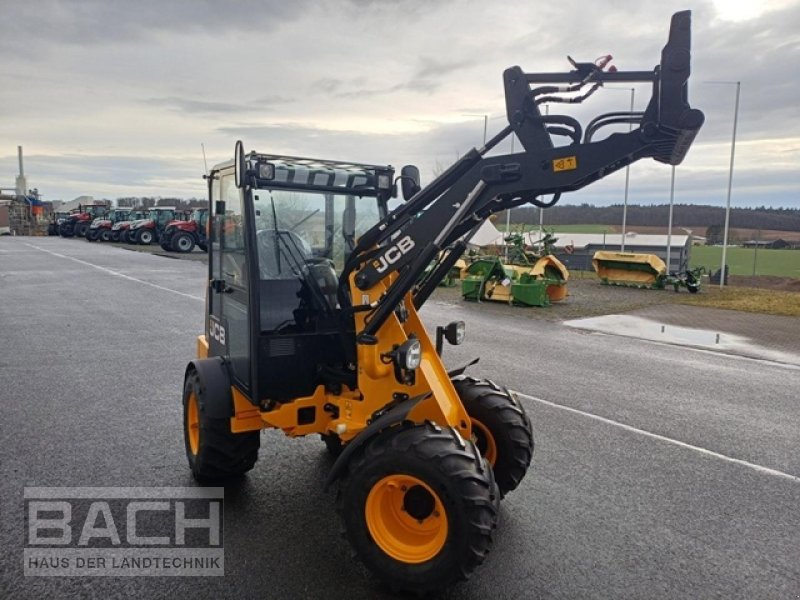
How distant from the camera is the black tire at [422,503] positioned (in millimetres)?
3250

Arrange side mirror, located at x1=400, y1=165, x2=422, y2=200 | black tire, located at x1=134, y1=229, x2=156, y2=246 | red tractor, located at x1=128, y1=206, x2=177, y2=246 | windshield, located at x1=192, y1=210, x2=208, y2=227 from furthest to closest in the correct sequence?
black tire, located at x1=134, y1=229, x2=156, y2=246
red tractor, located at x1=128, y1=206, x2=177, y2=246
windshield, located at x1=192, y1=210, x2=208, y2=227
side mirror, located at x1=400, y1=165, x2=422, y2=200

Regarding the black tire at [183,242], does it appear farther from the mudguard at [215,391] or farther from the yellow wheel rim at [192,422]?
the mudguard at [215,391]

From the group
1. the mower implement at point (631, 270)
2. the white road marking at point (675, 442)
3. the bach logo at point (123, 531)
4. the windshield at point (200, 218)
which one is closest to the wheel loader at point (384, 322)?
the bach logo at point (123, 531)

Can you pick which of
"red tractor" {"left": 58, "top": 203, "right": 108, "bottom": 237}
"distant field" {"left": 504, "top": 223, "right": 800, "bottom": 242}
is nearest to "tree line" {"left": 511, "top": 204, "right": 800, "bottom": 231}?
"distant field" {"left": 504, "top": 223, "right": 800, "bottom": 242}

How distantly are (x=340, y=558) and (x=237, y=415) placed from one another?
4.34ft

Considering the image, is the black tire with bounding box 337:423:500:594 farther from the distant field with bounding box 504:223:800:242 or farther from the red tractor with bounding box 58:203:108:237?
the distant field with bounding box 504:223:800:242

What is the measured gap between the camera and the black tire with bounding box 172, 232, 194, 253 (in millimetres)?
32312

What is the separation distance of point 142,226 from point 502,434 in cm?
3875

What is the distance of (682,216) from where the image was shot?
67.2 meters

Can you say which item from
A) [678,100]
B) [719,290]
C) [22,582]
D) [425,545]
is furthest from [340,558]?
[719,290]

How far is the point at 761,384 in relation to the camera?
848 centimetres

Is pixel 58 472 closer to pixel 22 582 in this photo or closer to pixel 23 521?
pixel 23 521

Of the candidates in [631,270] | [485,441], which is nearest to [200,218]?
[631,270]

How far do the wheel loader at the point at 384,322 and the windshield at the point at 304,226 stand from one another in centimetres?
A: 1
